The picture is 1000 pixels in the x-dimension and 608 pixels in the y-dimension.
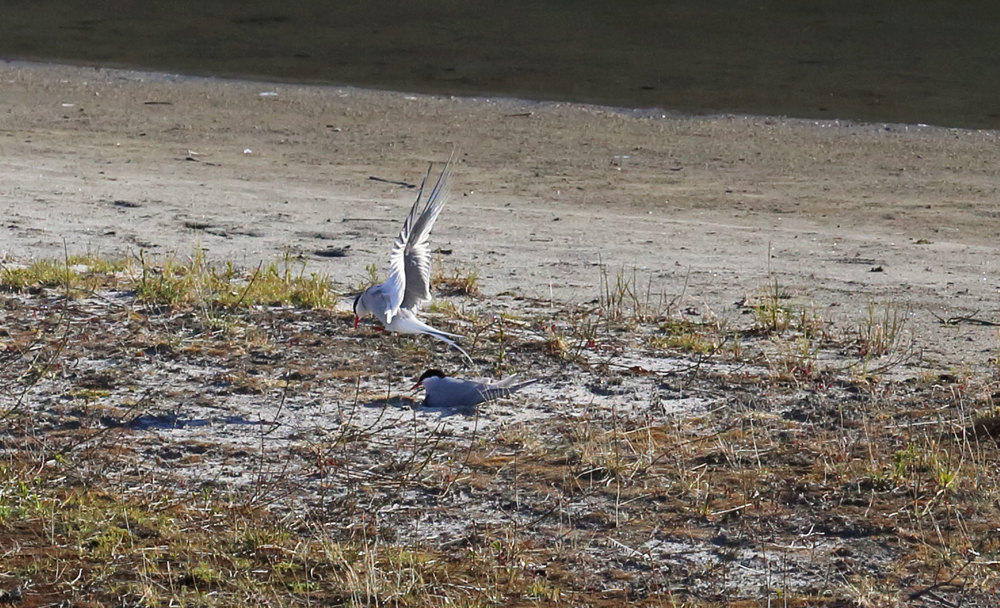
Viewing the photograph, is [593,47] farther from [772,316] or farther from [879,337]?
[879,337]

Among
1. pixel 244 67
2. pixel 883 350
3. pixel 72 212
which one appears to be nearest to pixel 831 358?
pixel 883 350

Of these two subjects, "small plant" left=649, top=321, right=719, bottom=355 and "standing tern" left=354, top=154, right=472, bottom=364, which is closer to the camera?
"standing tern" left=354, top=154, right=472, bottom=364

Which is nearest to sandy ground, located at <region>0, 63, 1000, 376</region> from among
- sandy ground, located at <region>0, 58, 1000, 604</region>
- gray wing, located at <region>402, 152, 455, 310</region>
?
sandy ground, located at <region>0, 58, 1000, 604</region>

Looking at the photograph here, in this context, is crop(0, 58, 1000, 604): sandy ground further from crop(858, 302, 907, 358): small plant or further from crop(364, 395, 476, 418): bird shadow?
crop(858, 302, 907, 358): small plant

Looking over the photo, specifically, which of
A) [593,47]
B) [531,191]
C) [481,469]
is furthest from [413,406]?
[593,47]

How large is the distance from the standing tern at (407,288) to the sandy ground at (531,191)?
1460 mm

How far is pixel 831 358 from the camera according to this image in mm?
6469

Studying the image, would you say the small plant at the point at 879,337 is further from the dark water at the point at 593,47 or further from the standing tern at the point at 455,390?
the dark water at the point at 593,47

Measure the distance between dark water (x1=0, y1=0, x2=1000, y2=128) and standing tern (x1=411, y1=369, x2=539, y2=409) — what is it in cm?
1056

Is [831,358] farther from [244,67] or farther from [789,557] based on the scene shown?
[244,67]

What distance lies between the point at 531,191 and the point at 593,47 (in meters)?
8.20

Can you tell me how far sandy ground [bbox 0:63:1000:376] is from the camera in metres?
8.58

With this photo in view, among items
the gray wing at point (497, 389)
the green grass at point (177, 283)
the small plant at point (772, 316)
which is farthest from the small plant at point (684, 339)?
the green grass at point (177, 283)

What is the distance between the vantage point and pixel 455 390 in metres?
5.55
